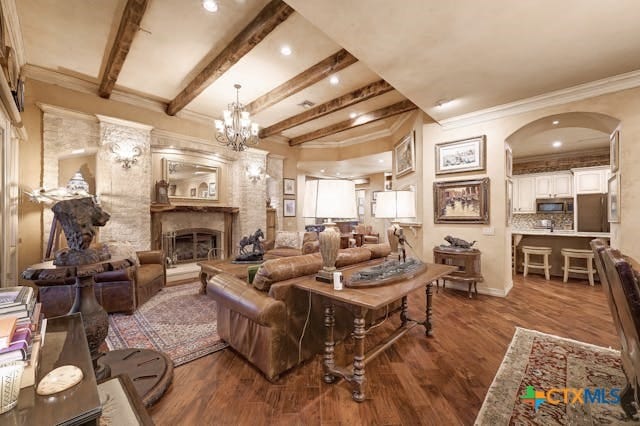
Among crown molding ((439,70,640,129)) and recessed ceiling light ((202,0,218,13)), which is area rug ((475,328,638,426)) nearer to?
crown molding ((439,70,640,129))

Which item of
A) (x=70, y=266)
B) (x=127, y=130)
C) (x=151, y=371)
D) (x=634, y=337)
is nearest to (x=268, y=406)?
(x=151, y=371)

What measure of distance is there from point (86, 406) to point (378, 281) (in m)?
1.66

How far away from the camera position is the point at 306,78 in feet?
12.6

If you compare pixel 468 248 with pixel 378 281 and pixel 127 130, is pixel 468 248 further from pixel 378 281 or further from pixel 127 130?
pixel 127 130

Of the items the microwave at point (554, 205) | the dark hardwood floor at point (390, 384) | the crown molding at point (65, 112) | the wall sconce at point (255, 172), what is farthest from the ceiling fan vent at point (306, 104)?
the microwave at point (554, 205)

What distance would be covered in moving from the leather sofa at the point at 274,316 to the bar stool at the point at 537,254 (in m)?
4.86

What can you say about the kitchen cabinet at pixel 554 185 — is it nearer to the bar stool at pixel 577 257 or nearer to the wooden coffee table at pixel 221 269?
the bar stool at pixel 577 257

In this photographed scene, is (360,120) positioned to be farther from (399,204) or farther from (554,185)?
(554,185)

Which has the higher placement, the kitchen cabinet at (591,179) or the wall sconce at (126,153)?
the wall sconce at (126,153)

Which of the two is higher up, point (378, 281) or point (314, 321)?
point (378, 281)

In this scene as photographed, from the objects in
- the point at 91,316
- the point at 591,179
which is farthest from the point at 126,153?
the point at 591,179

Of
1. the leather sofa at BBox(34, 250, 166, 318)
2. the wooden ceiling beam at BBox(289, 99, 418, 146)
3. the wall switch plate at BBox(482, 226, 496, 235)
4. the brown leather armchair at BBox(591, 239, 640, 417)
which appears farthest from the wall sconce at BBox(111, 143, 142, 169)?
the wall switch plate at BBox(482, 226, 496, 235)

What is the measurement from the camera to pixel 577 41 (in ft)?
7.79

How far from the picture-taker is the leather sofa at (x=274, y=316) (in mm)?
1925
